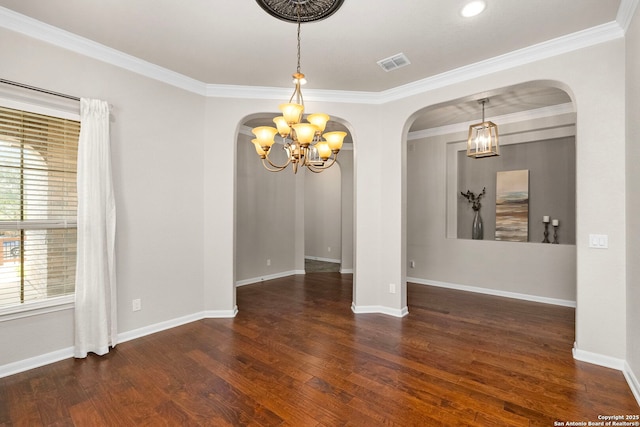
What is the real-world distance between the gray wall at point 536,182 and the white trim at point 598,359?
275 centimetres

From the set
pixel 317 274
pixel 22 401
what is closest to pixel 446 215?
pixel 317 274

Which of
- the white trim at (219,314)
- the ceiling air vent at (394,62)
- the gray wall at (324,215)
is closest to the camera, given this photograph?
the ceiling air vent at (394,62)

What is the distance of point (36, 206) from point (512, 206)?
6265 millimetres

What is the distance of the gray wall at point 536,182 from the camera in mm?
4898

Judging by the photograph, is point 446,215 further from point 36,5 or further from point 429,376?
point 36,5

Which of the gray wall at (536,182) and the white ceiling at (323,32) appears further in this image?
the gray wall at (536,182)

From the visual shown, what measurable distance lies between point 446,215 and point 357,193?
7.64 feet

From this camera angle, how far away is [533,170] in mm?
5203

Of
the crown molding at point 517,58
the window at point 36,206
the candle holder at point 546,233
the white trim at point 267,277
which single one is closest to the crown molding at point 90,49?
the window at point 36,206

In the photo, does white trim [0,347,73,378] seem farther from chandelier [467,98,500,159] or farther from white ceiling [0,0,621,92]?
chandelier [467,98,500,159]

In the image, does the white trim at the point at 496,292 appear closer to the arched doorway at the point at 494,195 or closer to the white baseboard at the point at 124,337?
the arched doorway at the point at 494,195

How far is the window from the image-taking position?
8.29 ft

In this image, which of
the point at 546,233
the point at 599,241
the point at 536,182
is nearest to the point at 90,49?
the point at 599,241

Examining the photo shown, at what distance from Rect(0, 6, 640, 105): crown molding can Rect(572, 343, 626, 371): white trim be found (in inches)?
106
